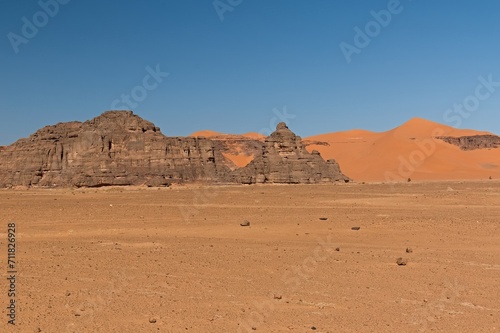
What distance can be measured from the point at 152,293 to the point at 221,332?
2346mm

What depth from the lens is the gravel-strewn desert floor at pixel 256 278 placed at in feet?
23.2

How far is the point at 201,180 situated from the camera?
69.8 m

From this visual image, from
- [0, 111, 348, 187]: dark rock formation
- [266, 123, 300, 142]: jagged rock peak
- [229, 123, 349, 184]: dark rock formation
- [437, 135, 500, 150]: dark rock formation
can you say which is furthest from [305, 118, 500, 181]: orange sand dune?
[0, 111, 348, 187]: dark rock formation

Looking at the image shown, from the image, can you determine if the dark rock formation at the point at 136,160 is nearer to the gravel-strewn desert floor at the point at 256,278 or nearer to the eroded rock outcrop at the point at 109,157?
the eroded rock outcrop at the point at 109,157

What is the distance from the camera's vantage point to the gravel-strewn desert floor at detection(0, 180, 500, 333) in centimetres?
708

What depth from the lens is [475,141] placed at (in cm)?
12900

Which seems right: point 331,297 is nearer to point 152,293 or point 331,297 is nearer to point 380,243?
point 152,293

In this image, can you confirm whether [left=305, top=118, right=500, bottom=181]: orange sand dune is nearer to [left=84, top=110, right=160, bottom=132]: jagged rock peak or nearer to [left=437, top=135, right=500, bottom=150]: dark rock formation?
[left=437, top=135, right=500, bottom=150]: dark rock formation

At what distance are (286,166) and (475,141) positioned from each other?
8070 cm

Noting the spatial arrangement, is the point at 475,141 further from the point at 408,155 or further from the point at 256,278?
the point at 256,278

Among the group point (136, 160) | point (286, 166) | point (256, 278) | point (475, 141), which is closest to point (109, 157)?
point (136, 160)

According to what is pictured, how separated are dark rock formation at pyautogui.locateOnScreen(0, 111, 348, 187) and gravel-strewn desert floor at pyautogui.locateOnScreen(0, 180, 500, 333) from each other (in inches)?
1914

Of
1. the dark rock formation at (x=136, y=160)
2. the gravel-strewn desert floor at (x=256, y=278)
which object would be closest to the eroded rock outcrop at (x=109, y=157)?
the dark rock formation at (x=136, y=160)

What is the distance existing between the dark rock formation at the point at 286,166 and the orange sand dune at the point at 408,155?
26062 millimetres
